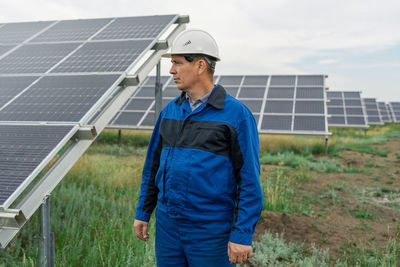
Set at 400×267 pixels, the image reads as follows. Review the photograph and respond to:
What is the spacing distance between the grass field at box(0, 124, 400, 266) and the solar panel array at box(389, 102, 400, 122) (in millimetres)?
41318

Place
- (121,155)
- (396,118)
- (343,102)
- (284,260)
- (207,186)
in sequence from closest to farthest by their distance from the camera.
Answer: (207,186), (284,260), (121,155), (343,102), (396,118)

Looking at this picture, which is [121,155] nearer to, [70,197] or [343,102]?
[70,197]

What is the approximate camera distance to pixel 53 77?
5445 mm

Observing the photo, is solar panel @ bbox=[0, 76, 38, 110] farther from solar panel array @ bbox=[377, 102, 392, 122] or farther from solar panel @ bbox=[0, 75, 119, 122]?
solar panel array @ bbox=[377, 102, 392, 122]

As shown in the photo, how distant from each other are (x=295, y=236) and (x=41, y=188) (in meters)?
3.68

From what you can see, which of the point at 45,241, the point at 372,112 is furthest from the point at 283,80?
the point at 372,112

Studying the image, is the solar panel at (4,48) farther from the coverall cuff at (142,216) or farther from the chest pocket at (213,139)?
the chest pocket at (213,139)

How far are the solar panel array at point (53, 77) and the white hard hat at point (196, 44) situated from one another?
2004 millimetres

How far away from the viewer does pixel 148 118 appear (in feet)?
44.7

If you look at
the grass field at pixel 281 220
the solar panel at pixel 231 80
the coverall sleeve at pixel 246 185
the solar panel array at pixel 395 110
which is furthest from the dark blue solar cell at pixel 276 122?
the solar panel array at pixel 395 110

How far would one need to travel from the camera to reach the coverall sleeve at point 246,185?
7.06 feet

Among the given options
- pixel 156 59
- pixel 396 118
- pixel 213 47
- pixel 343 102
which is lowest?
pixel 396 118

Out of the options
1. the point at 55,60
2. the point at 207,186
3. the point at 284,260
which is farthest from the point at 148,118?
the point at 207,186

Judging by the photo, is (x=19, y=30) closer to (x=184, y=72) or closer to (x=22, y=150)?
(x=22, y=150)
